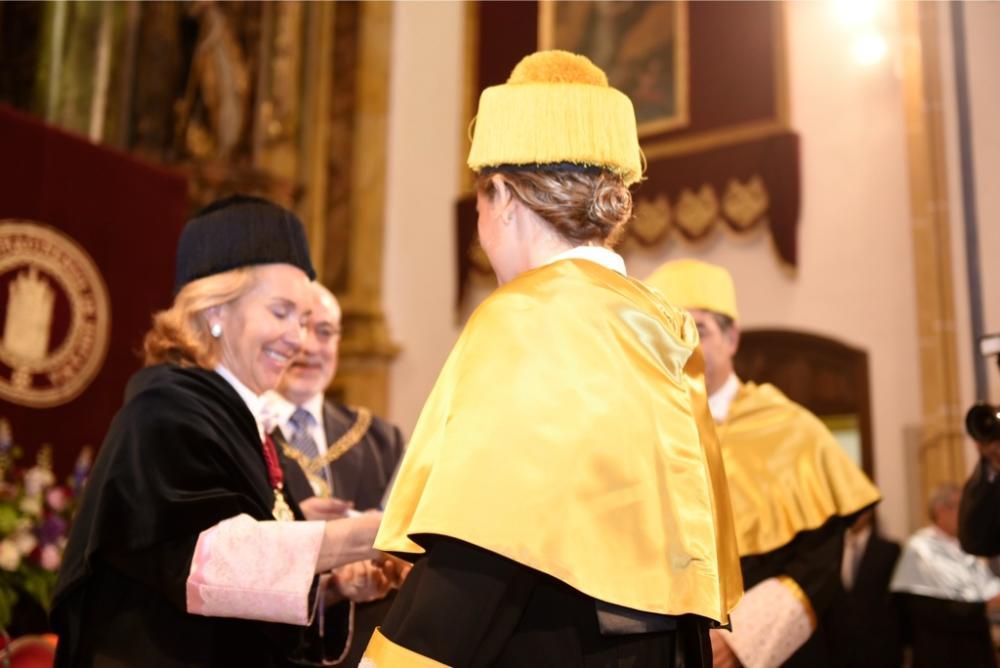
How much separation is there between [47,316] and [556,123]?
4.19 meters

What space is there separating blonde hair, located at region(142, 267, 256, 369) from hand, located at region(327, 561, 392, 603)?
612 mm

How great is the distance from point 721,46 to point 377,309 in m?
4.06

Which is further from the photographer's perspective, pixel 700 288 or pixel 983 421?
pixel 700 288

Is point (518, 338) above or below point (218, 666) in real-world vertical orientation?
above

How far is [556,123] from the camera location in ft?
6.22

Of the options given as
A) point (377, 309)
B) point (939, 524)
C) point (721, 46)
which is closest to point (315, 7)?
point (377, 309)

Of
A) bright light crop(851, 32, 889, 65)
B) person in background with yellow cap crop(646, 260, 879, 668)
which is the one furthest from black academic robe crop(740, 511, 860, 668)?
bright light crop(851, 32, 889, 65)

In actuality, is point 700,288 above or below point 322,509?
above

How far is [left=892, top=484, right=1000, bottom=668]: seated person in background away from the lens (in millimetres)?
5383

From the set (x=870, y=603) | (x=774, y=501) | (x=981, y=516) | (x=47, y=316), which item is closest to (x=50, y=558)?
(x=47, y=316)

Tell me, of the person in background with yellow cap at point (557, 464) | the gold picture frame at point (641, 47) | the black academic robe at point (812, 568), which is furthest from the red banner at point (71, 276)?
the gold picture frame at point (641, 47)

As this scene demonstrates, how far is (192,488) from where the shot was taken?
→ 234 centimetres

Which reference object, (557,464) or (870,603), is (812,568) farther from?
(870,603)

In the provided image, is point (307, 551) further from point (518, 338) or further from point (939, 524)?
point (939, 524)
